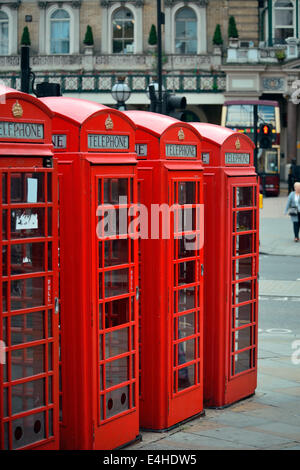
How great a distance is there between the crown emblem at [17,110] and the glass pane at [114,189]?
3.20ft

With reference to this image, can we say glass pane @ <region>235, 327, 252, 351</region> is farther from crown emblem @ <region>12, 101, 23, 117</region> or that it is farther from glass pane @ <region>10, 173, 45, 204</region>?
crown emblem @ <region>12, 101, 23, 117</region>

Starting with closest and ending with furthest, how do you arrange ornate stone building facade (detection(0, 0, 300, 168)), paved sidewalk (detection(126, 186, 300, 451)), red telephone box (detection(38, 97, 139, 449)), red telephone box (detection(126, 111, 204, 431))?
red telephone box (detection(38, 97, 139, 449)), paved sidewalk (detection(126, 186, 300, 451)), red telephone box (detection(126, 111, 204, 431)), ornate stone building facade (detection(0, 0, 300, 168))

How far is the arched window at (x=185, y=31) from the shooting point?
4628cm

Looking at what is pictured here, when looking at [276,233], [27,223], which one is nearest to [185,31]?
[276,233]

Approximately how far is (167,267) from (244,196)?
160cm

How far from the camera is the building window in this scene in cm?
4491

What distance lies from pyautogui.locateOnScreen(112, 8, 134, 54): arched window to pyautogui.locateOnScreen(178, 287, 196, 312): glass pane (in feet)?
132

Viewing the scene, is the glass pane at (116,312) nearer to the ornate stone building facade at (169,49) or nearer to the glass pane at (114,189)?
the glass pane at (114,189)

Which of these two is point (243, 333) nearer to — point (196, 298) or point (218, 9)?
point (196, 298)

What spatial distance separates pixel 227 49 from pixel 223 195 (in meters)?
38.2

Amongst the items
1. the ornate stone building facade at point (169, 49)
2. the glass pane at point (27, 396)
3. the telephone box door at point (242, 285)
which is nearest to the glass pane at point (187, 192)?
the telephone box door at point (242, 285)

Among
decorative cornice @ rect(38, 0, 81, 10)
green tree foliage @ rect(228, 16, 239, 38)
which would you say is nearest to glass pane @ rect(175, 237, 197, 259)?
green tree foliage @ rect(228, 16, 239, 38)

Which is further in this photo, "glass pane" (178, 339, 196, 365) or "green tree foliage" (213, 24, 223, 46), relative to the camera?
"green tree foliage" (213, 24, 223, 46)

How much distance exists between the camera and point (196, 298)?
759cm
